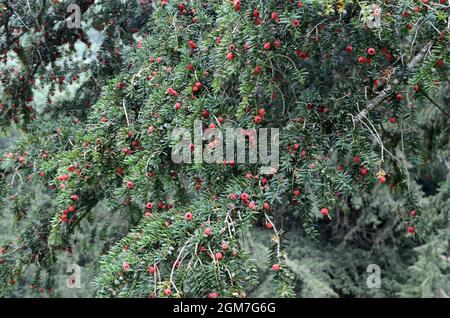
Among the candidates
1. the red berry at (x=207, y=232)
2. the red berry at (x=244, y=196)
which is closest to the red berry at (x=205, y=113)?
the red berry at (x=244, y=196)

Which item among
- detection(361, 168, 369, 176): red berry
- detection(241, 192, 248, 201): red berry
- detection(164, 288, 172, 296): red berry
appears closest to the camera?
detection(164, 288, 172, 296): red berry

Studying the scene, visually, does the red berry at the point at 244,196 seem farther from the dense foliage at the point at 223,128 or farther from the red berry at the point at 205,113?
the red berry at the point at 205,113

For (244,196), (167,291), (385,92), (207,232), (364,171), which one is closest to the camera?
(167,291)

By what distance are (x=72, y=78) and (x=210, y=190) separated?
1766 millimetres

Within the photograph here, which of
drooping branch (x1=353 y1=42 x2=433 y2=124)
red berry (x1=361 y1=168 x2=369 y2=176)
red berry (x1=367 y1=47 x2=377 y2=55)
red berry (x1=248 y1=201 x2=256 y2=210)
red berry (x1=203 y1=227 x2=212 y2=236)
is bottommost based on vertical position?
red berry (x1=203 y1=227 x2=212 y2=236)

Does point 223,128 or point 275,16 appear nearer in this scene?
point 275,16

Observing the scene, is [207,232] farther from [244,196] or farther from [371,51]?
[371,51]

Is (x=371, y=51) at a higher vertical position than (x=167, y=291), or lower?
higher

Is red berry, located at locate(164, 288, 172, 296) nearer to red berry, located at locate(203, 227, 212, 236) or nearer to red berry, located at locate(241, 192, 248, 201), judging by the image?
red berry, located at locate(203, 227, 212, 236)

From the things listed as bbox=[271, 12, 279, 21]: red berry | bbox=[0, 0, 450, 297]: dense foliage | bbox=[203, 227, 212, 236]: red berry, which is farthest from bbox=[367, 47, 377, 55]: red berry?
bbox=[203, 227, 212, 236]: red berry

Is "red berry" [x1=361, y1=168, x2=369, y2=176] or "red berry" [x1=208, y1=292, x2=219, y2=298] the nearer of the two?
"red berry" [x1=208, y1=292, x2=219, y2=298]

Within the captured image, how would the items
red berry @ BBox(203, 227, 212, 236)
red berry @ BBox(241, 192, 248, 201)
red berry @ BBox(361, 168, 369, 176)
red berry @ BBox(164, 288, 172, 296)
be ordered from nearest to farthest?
1. red berry @ BBox(164, 288, 172, 296)
2. red berry @ BBox(203, 227, 212, 236)
3. red berry @ BBox(241, 192, 248, 201)
4. red berry @ BBox(361, 168, 369, 176)

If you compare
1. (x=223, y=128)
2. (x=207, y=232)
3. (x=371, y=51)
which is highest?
(x=371, y=51)

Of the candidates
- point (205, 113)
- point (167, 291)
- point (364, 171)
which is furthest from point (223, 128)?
point (167, 291)
